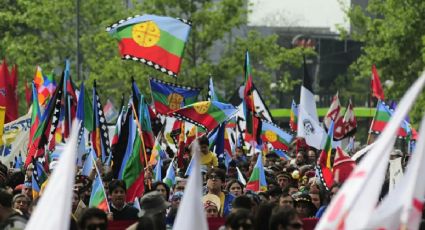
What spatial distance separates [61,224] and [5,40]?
39322mm

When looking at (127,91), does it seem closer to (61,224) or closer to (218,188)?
(218,188)

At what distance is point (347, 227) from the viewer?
8961 millimetres

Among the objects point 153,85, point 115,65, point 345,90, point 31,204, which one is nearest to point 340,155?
point 31,204

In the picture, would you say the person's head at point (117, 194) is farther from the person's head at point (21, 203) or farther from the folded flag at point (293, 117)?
the folded flag at point (293, 117)

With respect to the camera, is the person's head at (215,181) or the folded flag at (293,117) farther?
the folded flag at (293,117)

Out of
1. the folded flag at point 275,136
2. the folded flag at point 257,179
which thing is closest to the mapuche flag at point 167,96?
the folded flag at point 275,136

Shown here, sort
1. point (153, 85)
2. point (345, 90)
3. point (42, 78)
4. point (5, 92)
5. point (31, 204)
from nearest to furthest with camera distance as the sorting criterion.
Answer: point (31, 204) → point (153, 85) → point (5, 92) → point (42, 78) → point (345, 90)

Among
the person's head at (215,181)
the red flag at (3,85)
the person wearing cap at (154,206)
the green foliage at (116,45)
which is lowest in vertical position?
the green foliage at (116,45)

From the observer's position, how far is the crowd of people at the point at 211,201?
435 inches

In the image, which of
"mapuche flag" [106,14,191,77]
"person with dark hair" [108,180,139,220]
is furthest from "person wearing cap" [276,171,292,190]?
"mapuche flag" [106,14,191,77]

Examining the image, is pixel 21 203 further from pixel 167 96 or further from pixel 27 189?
pixel 167 96

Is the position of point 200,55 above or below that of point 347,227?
below

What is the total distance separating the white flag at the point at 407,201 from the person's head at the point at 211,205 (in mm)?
5213

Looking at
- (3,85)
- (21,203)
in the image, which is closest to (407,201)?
(21,203)
